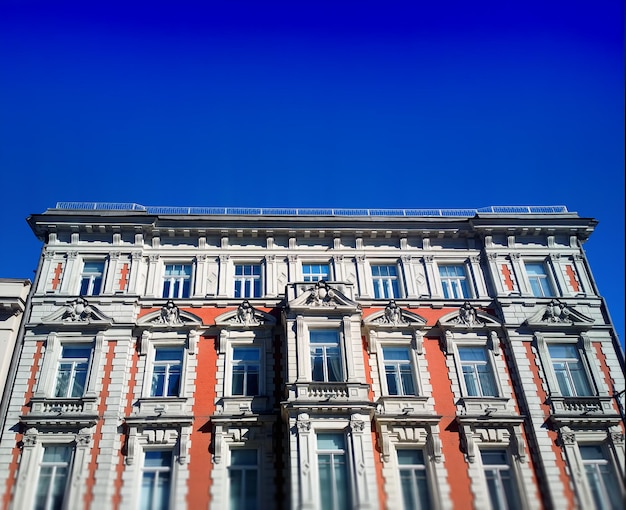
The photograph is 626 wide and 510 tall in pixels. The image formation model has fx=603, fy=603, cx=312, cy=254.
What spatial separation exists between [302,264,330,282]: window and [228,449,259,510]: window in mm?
7984

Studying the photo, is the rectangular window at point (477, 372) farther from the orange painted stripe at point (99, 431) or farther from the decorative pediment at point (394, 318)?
the orange painted stripe at point (99, 431)

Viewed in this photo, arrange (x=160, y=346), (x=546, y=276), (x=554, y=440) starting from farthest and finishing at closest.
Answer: (x=546, y=276)
(x=160, y=346)
(x=554, y=440)

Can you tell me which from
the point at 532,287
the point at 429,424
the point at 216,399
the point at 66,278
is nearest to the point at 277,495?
the point at 216,399

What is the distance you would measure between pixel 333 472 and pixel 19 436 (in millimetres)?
11005

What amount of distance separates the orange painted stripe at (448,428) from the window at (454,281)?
2718 millimetres

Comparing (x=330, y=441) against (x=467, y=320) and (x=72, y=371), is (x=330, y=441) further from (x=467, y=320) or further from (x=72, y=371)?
(x=72, y=371)

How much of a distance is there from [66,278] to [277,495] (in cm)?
1256

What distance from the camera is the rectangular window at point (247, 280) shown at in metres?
25.6

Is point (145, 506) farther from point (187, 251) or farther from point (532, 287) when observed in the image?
point (532, 287)

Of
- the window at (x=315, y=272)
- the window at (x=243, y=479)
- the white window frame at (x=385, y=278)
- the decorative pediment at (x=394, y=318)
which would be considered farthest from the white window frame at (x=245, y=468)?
the white window frame at (x=385, y=278)

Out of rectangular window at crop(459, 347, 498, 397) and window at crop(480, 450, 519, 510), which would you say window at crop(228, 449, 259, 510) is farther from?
rectangular window at crop(459, 347, 498, 397)

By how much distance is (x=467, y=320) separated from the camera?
81.7ft

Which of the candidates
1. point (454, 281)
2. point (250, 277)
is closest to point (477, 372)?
point (454, 281)

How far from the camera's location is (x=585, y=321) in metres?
25.0
